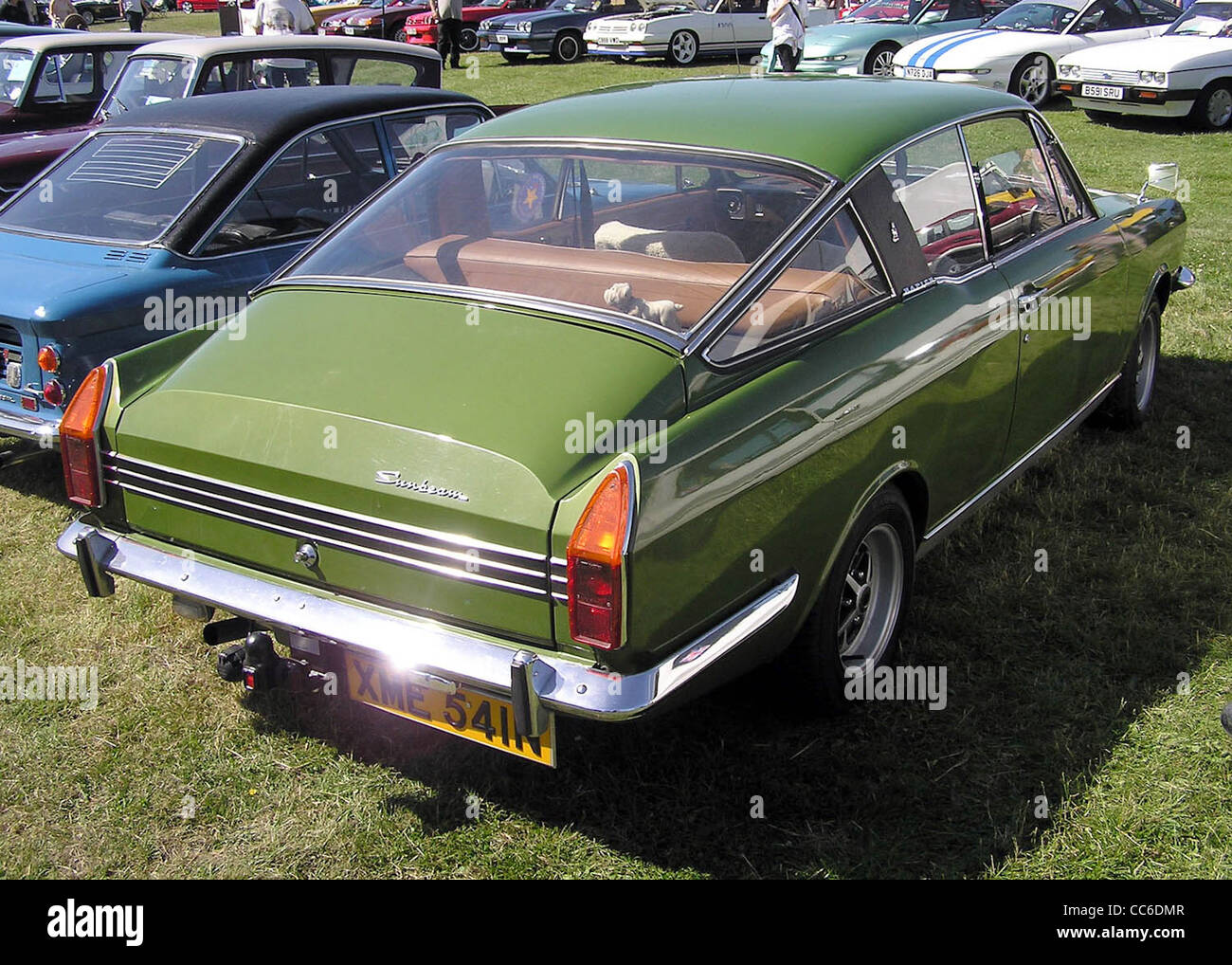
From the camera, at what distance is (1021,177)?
432 centimetres

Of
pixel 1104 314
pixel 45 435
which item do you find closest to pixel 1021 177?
pixel 1104 314

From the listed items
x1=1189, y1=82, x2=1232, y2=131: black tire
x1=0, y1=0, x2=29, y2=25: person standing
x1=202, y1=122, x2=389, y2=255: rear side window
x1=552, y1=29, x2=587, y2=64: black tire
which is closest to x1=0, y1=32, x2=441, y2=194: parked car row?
x1=202, y1=122, x2=389, y2=255: rear side window

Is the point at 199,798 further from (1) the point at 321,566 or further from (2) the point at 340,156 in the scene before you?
(2) the point at 340,156

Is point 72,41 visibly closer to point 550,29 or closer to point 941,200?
point 941,200

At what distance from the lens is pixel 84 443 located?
122 inches

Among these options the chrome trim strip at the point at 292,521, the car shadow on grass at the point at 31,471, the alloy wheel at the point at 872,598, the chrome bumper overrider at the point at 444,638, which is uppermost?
the chrome trim strip at the point at 292,521

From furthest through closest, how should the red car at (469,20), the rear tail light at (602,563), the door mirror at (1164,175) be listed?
the red car at (469,20)
the door mirror at (1164,175)
the rear tail light at (602,563)

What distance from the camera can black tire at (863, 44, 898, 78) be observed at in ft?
50.3

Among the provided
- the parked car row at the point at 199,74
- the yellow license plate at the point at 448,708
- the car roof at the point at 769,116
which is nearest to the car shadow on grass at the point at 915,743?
the yellow license plate at the point at 448,708

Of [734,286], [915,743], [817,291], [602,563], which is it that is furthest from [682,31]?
[602,563]

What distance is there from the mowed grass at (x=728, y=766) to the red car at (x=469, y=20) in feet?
66.2

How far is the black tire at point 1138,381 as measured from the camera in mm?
4984

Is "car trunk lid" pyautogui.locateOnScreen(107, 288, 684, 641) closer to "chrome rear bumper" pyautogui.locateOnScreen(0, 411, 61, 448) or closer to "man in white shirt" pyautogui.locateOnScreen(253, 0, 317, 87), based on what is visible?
"chrome rear bumper" pyautogui.locateOnScreen(0, 411, 61, 448)

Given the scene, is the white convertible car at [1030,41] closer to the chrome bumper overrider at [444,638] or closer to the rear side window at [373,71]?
the rear side window at [373,71]
